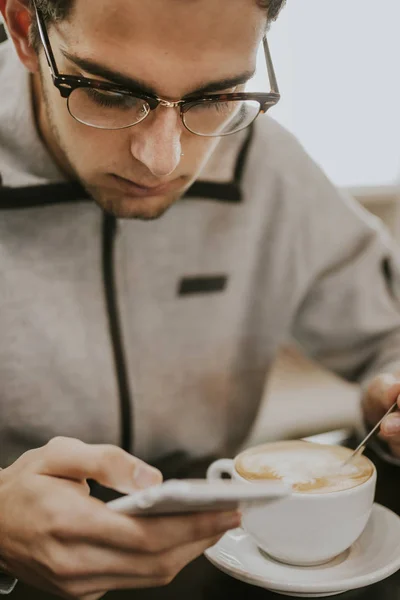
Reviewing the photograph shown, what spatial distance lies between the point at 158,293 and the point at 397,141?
73 cm

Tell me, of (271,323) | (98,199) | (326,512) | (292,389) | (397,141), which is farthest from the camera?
(292,389)

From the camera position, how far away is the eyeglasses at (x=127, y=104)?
0.84 m

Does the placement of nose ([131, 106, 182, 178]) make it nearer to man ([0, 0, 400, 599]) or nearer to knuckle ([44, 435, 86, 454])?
man ([0, 0, 400, 599])

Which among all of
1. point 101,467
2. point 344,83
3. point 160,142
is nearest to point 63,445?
point 101,467

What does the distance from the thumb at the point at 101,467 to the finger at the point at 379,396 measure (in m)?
0.51

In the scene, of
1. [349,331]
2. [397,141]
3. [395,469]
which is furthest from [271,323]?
[397,141]

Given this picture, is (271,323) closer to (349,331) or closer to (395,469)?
(349,331)

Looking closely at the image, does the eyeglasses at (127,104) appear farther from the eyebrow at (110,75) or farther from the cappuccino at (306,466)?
the cappuccino at (306,466)

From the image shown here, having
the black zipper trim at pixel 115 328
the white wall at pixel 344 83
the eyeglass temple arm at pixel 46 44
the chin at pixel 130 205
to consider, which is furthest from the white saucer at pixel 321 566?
the white wall at pixel 344 83

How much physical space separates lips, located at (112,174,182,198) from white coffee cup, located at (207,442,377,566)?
441mm

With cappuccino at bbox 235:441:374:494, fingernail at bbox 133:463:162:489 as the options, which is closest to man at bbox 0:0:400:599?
fingernail at bbox 133:463:162:489

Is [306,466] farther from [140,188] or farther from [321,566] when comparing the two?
[140,188]

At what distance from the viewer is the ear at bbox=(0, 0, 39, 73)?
2.98ft

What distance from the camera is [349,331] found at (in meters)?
1.39
